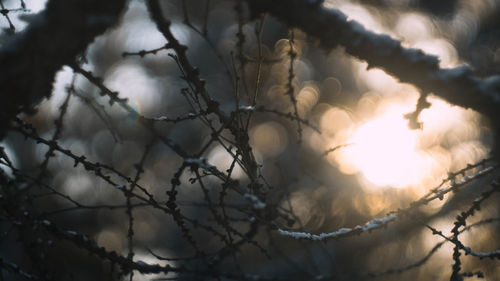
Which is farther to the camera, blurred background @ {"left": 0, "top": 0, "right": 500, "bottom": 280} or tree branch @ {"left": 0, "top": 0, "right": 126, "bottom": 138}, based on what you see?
blurred background @ {"left": 0, "top": 0, "right": 500, "bottom": 280}

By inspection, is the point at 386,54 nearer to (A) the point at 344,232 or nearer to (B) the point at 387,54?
(B) the point at 387,54

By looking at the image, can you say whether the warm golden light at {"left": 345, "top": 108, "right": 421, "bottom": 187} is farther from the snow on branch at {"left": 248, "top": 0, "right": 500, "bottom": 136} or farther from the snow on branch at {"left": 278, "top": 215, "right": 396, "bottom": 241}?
the snow on branch at {"left": 248, "top": 0, "right": 500, "bottom": 136}

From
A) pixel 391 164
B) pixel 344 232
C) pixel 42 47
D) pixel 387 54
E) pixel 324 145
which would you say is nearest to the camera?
pixel 42 47

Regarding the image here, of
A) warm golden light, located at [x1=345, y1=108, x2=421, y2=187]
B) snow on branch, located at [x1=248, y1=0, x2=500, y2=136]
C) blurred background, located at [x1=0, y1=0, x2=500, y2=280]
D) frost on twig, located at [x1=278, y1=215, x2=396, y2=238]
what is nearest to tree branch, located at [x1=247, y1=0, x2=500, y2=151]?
snow on branch, located at [x1=248, y1=0, x2=500, y2=136]

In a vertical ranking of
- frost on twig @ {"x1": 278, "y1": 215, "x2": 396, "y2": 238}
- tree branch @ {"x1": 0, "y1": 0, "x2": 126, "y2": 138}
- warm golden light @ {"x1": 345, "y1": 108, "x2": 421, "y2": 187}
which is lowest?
frost on twig @ {"x1": 278, "y1": 215, "x2": 396, "y2": 238}

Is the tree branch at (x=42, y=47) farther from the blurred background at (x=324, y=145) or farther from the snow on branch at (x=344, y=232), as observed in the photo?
the blurred background at (x=324, y=145)

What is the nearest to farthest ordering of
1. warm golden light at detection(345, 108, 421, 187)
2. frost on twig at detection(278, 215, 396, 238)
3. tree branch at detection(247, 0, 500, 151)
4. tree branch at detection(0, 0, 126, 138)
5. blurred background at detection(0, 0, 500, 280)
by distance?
tree branch at detection(0, 0, 126, 138)
tree branch at detection(247, 0, 500, 151)
frost on twig at detection(278, 215, 396, 238)
warm golden light at detection(345, 108, 421, 187)
blurred background at detection(0, 0, 500, 280)

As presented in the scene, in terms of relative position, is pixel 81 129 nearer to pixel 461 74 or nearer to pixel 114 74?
pixel 114 74

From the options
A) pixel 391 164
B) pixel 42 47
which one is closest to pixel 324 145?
pixel 391 164

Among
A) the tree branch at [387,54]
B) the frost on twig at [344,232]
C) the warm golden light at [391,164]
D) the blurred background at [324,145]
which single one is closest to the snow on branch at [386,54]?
the tree branch at [387,54]

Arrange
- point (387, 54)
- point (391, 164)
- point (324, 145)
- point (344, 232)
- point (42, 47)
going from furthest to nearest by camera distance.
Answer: point (324, 145) → point (391, 164) → point (344, 232) → point (387, 54) → point (42, 47)

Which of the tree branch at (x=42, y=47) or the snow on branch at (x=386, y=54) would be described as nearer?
the tree branch at (x=42, y=47)

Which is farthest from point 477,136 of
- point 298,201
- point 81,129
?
point 81,129

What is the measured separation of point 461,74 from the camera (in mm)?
A: 1000
